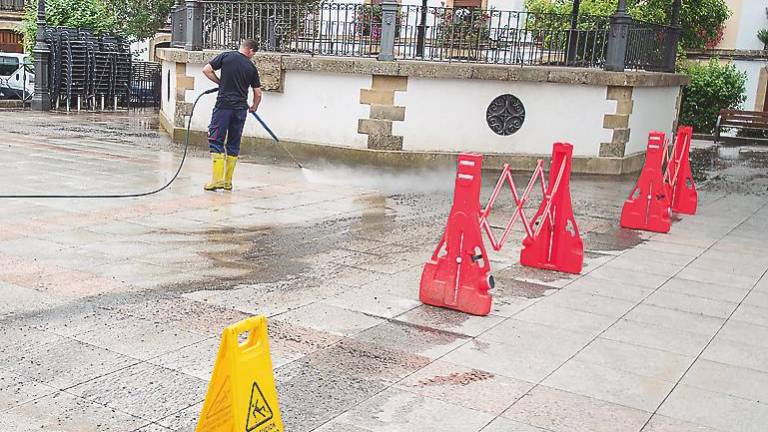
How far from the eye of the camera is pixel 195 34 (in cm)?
1555

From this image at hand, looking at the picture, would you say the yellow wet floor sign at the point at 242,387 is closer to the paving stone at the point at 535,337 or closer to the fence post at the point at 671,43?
the paving stone at the point at 535,337

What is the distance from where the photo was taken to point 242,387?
337 cm

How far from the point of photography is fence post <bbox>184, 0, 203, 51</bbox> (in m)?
15.4

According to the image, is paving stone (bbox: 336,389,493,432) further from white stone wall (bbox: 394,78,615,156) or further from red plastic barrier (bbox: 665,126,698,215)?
white stone wall (bbox: 394,78,615,156)

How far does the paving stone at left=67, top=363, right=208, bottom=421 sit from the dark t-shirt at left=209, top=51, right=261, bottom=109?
21.5 ft

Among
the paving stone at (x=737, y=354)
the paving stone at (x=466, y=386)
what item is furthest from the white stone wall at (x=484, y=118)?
the paving stone at (x=466, y=386)

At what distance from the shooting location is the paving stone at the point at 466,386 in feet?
14.8

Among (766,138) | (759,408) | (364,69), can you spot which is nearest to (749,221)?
(364,69)

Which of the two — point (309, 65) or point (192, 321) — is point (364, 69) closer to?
point (309, 65)

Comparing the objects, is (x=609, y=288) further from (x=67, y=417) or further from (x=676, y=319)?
(x=67, y=417)

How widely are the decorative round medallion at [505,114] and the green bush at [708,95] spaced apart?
46.6 ft

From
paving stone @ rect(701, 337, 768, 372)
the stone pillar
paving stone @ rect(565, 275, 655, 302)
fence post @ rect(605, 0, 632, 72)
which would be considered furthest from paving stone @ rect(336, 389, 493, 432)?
the stone pillar

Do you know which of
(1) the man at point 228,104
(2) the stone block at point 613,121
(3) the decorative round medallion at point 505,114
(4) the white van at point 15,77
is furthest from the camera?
(4) the white van at point 15,77

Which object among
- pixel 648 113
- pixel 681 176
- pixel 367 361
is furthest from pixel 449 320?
pixel 648 113
